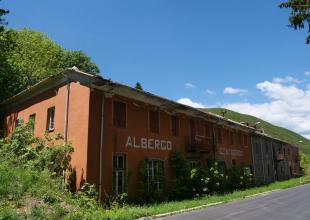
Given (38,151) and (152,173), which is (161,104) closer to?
(152,173)

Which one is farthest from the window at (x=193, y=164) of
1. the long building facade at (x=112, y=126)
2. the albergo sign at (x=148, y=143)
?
the albergo sign at (x=148, y=143)

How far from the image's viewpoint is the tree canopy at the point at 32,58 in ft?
92.6

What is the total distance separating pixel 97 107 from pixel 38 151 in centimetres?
352

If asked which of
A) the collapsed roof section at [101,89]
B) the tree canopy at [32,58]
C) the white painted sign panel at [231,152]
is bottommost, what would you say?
the white painted sign panel at [231,152]

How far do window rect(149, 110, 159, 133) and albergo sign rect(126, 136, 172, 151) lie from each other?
66 cm

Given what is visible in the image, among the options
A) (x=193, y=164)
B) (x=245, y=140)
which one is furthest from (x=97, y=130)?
(x=245, y=140)

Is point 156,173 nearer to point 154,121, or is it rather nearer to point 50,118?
point 154,121

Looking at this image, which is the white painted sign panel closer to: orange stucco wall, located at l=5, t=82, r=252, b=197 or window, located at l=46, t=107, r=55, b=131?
orange stucco wall, located at l=5, t=82, r=252, b=197

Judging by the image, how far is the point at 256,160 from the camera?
121 ft

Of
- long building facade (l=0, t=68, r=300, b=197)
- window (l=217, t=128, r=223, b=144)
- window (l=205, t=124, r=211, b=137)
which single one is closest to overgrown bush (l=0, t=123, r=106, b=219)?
long building facade (l=0, t=68, r=300, b=197)

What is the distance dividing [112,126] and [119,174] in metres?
2.37

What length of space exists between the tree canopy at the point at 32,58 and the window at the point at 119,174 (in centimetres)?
1389

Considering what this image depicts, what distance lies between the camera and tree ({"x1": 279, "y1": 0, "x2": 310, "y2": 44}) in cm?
1186

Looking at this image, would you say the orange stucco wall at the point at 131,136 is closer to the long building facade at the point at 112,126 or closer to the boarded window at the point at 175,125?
the long building facade at the point at 112,126
